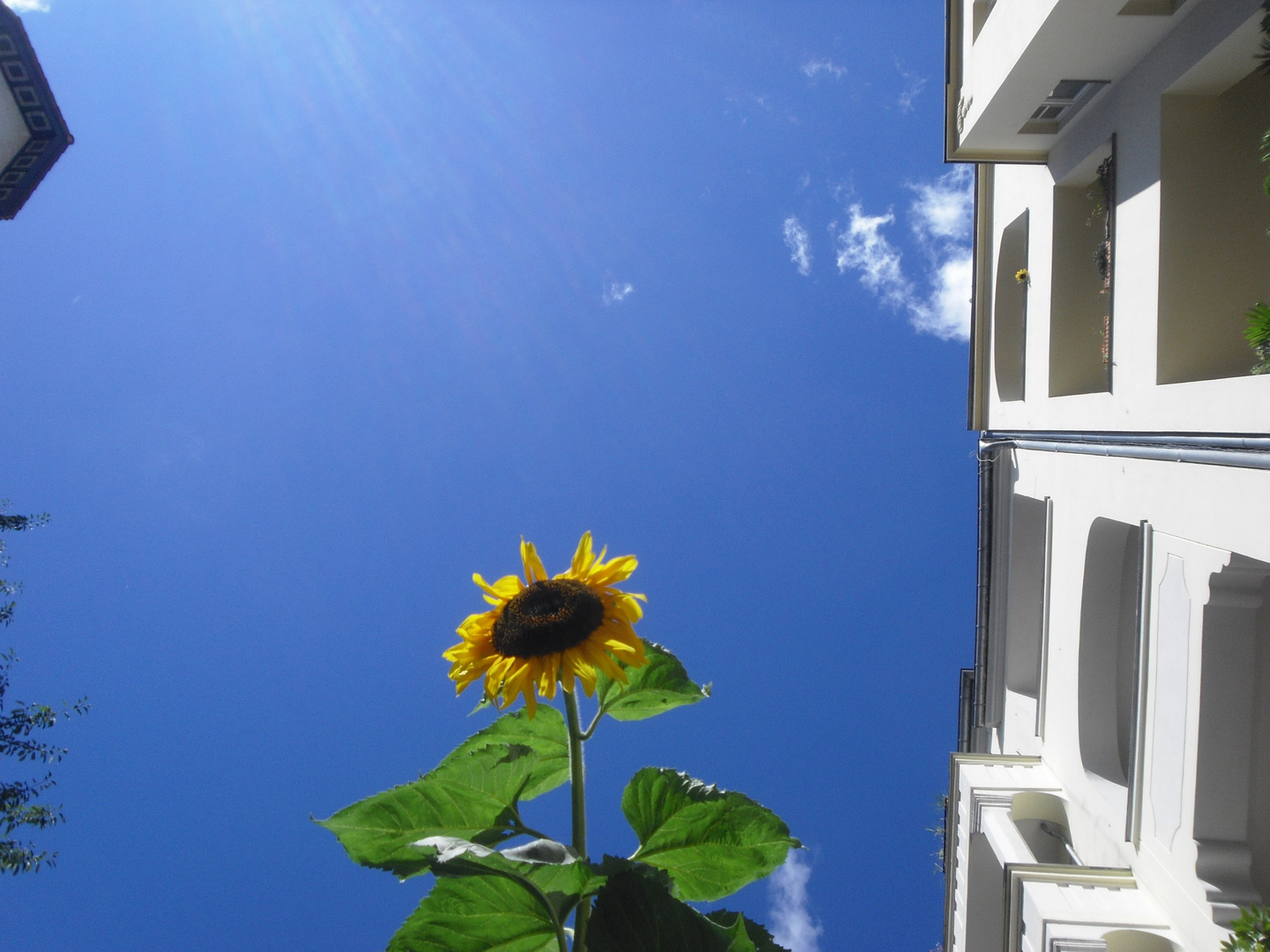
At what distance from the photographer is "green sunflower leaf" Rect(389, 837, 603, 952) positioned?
1593 mm

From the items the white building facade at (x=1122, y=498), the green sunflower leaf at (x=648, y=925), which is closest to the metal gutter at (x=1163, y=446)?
the white building facade at (x=1122, y=498)

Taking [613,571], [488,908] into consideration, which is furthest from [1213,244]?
[488,908]

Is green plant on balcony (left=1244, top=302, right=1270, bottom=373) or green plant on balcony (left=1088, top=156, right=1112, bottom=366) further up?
green plant on balcony (left=1088, top=156, right=1112, bottom=366)

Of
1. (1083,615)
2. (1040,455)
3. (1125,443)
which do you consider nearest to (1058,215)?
(1040,455)

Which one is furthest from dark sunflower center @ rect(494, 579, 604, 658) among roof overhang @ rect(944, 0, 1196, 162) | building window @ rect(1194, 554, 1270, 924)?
roof overhang @ rect(944, 0, 1196, 162)

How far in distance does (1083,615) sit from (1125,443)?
2.77m

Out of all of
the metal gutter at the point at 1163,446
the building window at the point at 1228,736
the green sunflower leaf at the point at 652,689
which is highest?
the metal gutter at the point at 1163,446

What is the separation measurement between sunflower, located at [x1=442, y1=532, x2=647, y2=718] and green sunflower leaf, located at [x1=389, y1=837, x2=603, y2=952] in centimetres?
54

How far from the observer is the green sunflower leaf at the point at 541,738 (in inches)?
88.4

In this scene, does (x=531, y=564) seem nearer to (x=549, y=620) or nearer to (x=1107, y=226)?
(x=549, y=620)

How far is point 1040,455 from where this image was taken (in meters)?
11.7

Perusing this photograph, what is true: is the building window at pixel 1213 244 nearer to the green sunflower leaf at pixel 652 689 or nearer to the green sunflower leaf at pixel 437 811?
the green sunflower leaf at pixel 652 689

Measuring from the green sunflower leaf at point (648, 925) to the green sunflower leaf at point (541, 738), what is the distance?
0.76 metres

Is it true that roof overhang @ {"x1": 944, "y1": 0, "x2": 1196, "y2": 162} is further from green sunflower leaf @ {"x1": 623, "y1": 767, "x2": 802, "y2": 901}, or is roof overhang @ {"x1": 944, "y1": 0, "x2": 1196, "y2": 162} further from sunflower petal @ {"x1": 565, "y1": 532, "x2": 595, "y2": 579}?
green sunflower leaf @ {"x1": 623, "y1": 767, "x2": 802, "y2": 901}
